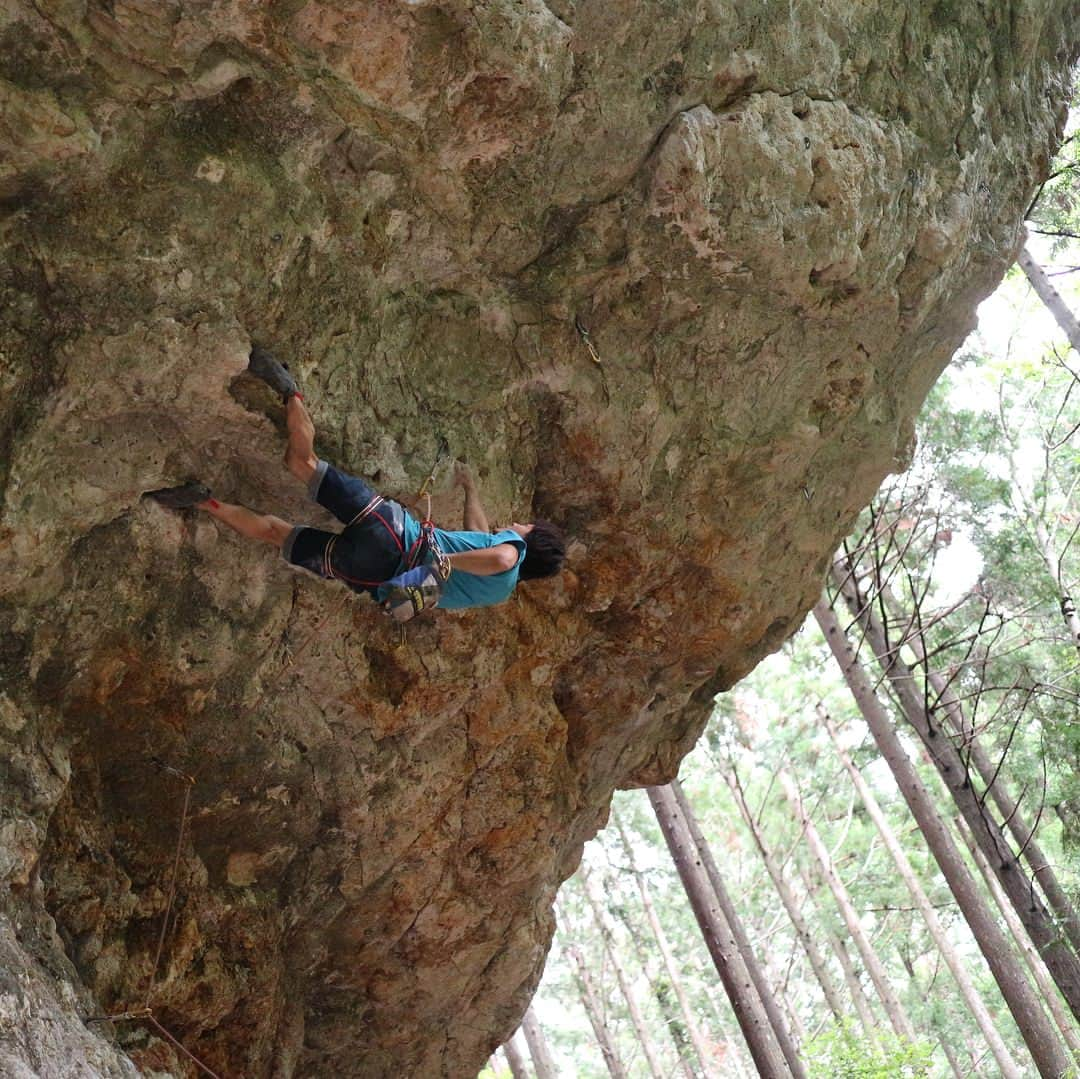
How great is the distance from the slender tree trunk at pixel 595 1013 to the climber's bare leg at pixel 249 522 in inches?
768

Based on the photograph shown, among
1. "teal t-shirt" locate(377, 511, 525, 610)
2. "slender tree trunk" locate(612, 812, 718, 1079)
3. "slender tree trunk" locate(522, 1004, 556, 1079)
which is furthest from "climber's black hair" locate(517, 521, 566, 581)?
"slender tree trunk" locate(612, 812, 718, 1079)

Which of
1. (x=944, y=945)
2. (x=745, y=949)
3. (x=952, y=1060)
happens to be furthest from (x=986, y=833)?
(x=952, y=1060)

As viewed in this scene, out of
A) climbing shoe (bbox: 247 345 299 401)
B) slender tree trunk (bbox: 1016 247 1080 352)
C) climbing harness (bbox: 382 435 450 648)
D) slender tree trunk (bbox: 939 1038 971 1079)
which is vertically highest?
slender tree trunk (bbox: 1016 247 1080 352)

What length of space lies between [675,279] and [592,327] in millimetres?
496

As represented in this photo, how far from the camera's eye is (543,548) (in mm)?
5156

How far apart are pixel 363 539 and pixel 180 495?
830 mm

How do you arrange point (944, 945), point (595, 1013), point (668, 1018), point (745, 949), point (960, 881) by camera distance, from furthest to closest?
point (668, 1018)
point (595, 1013)
point (944, 945)
point (745, 949)
point (960, 881)

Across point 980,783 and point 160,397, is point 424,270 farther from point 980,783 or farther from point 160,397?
point 980,783

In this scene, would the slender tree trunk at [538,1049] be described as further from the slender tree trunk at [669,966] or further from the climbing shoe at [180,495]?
the climbing shoe at [180,495]

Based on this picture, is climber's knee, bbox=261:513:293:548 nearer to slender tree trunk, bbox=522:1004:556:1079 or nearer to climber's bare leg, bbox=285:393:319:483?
A: climber's bare leg, bbox=285:393:319:483

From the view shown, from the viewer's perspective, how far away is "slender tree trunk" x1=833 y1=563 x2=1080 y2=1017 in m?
8.77

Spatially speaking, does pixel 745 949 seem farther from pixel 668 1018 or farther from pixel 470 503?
pixel 668 1018

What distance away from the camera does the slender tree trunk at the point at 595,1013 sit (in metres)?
21.3

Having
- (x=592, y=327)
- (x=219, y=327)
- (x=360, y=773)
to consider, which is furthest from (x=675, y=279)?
(x=360, y=773)
